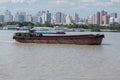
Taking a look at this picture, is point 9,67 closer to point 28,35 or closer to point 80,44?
point 80,44

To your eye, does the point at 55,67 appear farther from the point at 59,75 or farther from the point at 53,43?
the point at 53,43

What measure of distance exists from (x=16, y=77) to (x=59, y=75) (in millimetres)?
2344

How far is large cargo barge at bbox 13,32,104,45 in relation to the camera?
161 feet

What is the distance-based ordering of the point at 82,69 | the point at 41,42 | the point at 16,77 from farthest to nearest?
the point at 41,42
the point at 82,69
the point at 16,77

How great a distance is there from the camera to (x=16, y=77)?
18594 millimetres

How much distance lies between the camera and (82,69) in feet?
73.5

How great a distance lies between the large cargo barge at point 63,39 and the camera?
161 ft

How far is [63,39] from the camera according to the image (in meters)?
50.7

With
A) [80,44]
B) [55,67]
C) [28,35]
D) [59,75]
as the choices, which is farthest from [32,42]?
[59,75]

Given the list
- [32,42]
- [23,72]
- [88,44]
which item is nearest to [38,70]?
[23,72]

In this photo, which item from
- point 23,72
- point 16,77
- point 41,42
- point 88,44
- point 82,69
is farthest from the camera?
point 41,42

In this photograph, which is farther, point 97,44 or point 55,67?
point 97,44

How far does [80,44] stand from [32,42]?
24.8 ft

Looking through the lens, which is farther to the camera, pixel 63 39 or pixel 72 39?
pixel 63 39
